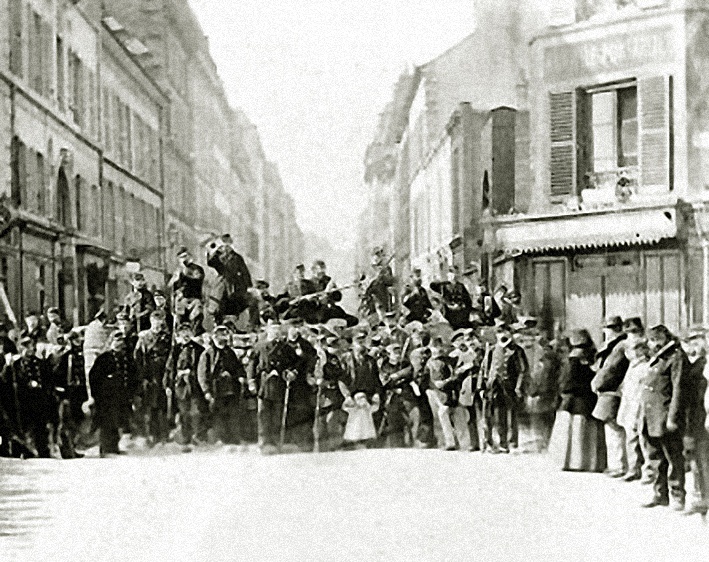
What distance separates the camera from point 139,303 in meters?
8.12

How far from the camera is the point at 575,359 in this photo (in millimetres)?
7492

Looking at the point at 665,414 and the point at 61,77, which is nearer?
the point at 665,414

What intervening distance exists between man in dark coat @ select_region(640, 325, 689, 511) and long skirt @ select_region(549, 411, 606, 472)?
61 cm

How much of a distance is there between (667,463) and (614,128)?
246 centimetres

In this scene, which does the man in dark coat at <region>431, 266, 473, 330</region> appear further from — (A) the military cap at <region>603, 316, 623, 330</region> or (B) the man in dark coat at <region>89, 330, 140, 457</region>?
(B) the man in dark coat at <region>89, 330, 140, 457</region>

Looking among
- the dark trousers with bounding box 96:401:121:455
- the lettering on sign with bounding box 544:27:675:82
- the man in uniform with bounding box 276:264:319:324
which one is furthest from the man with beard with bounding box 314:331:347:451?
the lettering on sign with bounding box 544:27:675:82

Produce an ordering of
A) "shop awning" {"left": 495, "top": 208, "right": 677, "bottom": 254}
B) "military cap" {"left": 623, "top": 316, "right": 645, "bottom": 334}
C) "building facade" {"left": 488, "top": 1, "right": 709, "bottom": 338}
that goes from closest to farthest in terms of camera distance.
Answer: "military cap" {"left": 623, "top": 316, "right": 645, "bottom": 334} → "building facade" {"left": 488, "top": 1, "right": 709, "bottom": 338} → "shop awning" {"left": 495, "top": 208, "right": 677, "bottom": 254}

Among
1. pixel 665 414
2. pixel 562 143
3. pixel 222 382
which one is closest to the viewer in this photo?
pixel 665 414

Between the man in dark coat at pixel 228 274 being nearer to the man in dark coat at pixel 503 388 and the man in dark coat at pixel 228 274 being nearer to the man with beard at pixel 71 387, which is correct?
the man with beard at pixel 71 387

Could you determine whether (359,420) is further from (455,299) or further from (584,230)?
(584,230)

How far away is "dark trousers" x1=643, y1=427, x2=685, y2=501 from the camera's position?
22.6 ft

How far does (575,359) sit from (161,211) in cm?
265

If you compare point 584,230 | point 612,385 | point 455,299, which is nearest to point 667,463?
point 612,385

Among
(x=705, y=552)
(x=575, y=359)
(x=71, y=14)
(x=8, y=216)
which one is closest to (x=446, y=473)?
(x=575, y=359)
